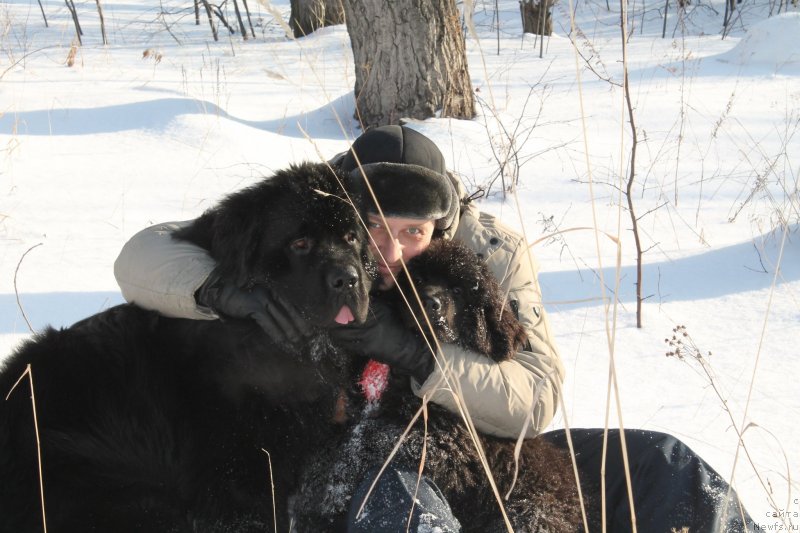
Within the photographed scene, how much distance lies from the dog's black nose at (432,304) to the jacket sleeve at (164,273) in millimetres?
637

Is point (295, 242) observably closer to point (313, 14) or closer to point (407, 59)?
point (407, 59)

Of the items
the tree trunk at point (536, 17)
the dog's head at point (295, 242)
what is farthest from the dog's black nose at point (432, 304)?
the tree trunk at point (536, 17)

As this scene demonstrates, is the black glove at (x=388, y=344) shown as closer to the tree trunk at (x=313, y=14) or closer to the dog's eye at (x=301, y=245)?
the dog's eye at (x=301, y=245)

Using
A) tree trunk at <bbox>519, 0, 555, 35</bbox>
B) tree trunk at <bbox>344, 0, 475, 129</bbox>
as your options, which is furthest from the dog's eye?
tree trunk at <bbox>519, 0, 555, 35</bbox>

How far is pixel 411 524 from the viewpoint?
1.89 metres

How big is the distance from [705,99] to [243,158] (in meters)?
4.55

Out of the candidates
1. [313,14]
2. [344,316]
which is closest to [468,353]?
[344,316]

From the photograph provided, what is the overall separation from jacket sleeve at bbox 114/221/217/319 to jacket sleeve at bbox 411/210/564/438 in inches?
28.8

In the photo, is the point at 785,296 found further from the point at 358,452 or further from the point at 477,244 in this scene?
the point at 358,452

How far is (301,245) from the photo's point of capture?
2133 millimetres

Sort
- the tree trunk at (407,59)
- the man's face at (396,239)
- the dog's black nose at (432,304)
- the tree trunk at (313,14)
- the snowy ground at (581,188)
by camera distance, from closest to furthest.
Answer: the dog's black nose at (432,304)
the man's face at (396,239)
the snowy ground at (581,188)
the tree trunk at (407,59)
the tree trunk at (313,14)

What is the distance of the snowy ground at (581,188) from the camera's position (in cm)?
301

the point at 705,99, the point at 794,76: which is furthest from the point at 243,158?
the point at 794,76

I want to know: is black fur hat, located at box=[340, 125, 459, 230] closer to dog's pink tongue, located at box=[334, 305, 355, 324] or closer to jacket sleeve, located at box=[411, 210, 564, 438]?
jacket sleeve, located at box=[411, 210, 564, 438]
